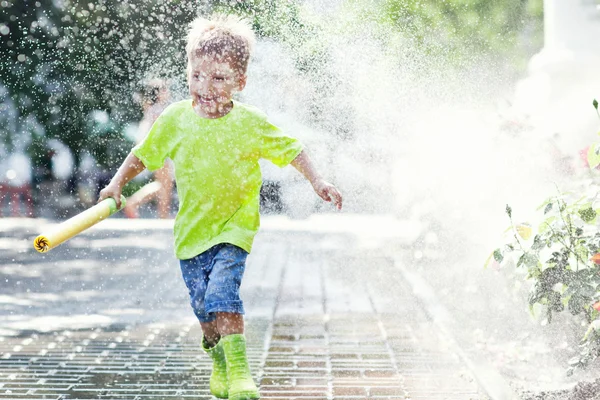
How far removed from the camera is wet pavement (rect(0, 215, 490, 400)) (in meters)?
5.27

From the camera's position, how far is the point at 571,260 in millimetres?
5055

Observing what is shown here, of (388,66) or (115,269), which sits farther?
(388,66)

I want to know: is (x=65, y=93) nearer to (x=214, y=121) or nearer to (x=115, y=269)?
(x=115, y=269)

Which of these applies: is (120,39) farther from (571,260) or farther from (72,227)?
(72,227)

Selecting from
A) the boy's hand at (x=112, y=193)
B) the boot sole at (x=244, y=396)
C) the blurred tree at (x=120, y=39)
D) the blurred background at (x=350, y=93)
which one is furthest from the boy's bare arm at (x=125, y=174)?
the blurred tree at (x=120, y=39)

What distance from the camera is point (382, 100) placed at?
46.8 feet

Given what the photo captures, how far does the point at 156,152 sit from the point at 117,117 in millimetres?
21608

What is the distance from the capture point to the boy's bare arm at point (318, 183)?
4.28 meters

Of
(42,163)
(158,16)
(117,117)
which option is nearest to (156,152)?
(158,16)

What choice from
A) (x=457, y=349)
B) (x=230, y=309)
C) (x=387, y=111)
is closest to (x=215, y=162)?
(x=230, y=309)

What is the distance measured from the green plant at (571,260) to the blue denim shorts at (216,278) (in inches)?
53.6

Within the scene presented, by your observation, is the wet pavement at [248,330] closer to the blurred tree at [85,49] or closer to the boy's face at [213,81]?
the boy's face at [213,81]

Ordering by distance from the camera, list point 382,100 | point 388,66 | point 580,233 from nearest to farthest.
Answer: point 580,233 → point 382,100 → point 388,66

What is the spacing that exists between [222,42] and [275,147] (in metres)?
0.57
